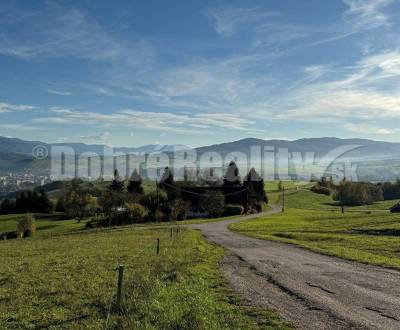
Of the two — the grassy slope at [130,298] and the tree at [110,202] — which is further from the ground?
the grassy slope at [130,298]

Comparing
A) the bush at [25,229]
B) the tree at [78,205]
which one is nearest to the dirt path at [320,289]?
the bush at [25,229]

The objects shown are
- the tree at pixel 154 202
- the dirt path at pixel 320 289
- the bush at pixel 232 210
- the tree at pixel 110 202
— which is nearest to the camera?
the dirt path at pixel 320 289

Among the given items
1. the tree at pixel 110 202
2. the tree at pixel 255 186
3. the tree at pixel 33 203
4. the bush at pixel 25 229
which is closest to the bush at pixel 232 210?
the tree at pixel 255 186

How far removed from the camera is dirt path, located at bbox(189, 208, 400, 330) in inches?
582

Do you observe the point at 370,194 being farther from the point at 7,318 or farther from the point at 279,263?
the point at 7,318

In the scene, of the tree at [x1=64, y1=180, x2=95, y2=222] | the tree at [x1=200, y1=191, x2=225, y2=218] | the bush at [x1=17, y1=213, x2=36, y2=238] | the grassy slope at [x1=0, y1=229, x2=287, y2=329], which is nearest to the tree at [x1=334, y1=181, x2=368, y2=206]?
the tree at [x1=200, y1=191, x2=225, y2=218]

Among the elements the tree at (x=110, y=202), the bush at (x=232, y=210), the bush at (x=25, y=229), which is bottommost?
the bush at (x=25, y=229)

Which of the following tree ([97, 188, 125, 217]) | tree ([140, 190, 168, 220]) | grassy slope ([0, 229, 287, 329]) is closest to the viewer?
grassy slope ([0, 229, 287, 329])

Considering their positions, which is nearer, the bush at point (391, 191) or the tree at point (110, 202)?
the tree at point (110, 202)

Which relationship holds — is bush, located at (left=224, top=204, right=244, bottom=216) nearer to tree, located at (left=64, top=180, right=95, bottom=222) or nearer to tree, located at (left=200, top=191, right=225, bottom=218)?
tree, located at (left=200, top=191, right=225, bottom=218)

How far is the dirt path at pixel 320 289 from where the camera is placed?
14.8 meters

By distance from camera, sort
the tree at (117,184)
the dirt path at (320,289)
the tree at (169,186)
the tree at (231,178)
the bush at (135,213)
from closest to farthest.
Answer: the dirt path at (320,289), the bush at (135,213), the tree at (169,186), the tree at (117,184), the tree at (231,178)

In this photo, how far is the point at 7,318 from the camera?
1520 centimetres

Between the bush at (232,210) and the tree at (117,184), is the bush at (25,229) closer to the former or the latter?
the bush at (232,210)
